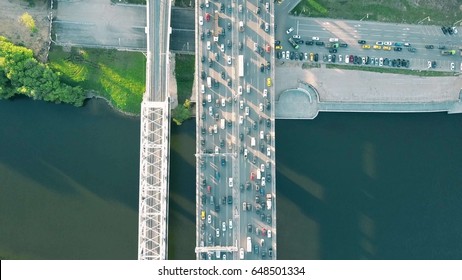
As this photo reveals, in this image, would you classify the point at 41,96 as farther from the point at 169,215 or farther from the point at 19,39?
the point at 169,215

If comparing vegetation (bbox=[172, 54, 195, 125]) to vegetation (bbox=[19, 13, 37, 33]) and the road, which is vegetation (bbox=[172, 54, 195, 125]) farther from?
vegetation (bbox=[19, 13, 37, 33])

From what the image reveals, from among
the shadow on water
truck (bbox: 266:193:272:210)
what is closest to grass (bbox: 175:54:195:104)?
the shadow on water

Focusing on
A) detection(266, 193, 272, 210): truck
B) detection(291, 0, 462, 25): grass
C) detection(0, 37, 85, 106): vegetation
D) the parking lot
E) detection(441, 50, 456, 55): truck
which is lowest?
detection(266, 193, 272, 210): truck

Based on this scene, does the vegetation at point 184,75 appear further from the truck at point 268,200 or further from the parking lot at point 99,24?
the truck at point 268,200

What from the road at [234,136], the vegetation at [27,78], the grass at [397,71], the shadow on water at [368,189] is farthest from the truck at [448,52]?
the vegetation at [27,78]

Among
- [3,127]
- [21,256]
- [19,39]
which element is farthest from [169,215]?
[19,39]
